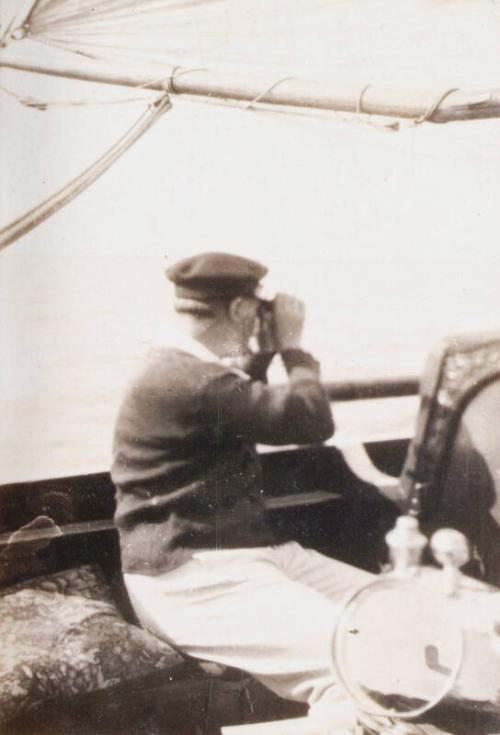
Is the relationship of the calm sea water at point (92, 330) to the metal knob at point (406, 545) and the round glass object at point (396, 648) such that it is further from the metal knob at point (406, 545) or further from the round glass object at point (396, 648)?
the round glass object at point (396, 648)

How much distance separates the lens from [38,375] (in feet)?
4.18

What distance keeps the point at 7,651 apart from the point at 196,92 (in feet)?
3.41

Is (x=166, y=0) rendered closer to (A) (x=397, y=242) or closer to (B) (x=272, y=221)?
(B) (x=272, y=221)

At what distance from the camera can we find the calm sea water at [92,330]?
1.25 meters

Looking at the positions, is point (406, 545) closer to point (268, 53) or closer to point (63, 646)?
point (63, 646)

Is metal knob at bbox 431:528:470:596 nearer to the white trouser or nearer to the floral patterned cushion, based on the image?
the white trouser

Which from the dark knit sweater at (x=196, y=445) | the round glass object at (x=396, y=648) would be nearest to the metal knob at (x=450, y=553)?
the round glass object at (x=396, y=648)

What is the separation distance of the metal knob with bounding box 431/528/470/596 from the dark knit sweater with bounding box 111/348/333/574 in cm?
28

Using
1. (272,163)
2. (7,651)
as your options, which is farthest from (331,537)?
(272,163)

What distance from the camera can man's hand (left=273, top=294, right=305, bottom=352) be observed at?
128cm

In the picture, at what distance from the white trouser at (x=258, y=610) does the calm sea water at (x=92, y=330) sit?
27 centimetres

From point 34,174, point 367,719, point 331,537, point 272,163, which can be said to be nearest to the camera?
point 367,719

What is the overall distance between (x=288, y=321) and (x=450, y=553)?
1.64 ft

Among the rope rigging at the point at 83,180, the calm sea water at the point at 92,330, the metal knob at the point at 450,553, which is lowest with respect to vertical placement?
the metal knob at the point at 450,553
